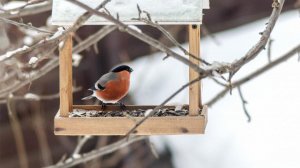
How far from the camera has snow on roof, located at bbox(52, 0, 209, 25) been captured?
232 centimetres

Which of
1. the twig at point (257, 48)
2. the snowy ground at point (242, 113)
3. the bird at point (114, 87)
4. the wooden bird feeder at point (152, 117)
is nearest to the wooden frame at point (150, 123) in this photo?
the wooden bird feeder at point (152, 117)

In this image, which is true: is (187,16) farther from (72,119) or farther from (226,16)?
(226,16)

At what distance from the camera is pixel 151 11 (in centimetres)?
234

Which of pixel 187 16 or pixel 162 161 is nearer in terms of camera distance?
pixel 187 16

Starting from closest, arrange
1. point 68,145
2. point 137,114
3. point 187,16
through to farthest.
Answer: point 187,16 → point 137,114 → point 68,145

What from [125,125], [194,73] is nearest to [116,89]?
[125,125]

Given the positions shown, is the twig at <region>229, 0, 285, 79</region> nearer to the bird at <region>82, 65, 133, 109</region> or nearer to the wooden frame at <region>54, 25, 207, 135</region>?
the wooden frame at <region>54, 25, 207, 135</region>

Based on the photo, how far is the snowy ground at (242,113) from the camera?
564 centimetres

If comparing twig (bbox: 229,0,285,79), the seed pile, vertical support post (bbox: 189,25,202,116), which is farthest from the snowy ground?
twig (bbox: 229,0,285,79)

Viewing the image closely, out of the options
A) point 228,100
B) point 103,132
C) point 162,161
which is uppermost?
point 103,132

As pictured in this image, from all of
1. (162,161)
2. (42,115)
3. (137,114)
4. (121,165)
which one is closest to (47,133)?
(42,115)

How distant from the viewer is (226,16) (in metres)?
5.12

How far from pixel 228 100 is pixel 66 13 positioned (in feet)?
12.4

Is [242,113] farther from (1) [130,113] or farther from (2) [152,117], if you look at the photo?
(2) [152,117]
